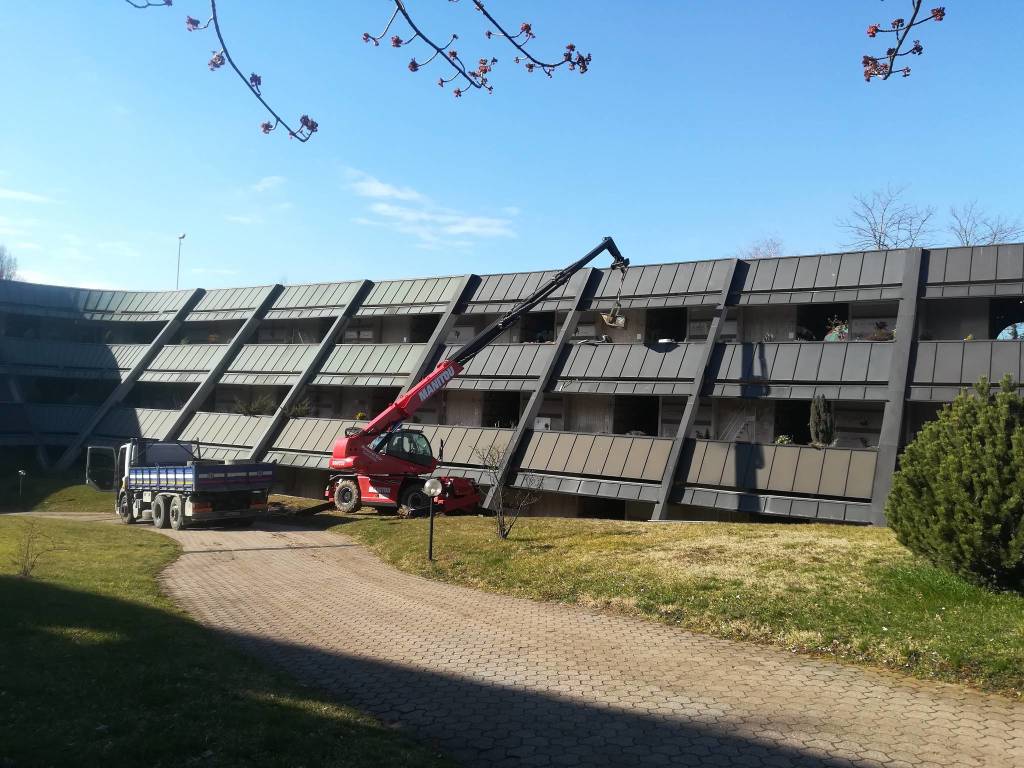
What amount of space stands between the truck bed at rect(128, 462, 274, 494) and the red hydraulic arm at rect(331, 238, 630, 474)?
2.39 meters

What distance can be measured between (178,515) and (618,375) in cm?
1471

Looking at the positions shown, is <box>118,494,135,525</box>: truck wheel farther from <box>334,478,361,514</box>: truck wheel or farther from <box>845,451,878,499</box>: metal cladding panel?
<box>845,451,878,499</box>: metal cladding panel

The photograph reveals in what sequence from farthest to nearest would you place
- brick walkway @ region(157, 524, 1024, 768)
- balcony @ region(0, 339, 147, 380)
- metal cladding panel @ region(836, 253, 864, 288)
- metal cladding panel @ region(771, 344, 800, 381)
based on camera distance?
balcony @ region(0, 339, 147, 380) → metal cladding panel @ region(836, 253, 864, 288) → metal cladding panel @ region(771, 344, 800, 381) → brick walkway @ region(157, 524, 1024, 768)

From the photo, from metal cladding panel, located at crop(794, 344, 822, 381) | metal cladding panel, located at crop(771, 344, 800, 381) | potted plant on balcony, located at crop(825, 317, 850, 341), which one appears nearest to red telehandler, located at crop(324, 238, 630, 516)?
metal cladding panel, located at crop(771, 344, 800, 381)

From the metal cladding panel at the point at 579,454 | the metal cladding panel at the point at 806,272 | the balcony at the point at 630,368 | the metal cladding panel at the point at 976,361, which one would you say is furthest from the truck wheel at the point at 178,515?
the metal cladding panel at the point at 976,361

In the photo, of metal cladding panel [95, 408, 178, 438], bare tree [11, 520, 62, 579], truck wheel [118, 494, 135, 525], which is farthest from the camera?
metal cladding panel [95, 408, 178, 438]

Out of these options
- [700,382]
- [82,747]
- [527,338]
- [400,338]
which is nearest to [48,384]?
[400,338]

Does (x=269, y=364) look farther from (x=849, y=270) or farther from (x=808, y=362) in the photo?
(x=849, y=270)

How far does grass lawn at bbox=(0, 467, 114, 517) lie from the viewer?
3275 cm

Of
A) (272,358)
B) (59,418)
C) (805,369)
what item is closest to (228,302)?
(272,358)

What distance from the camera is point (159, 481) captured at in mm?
25469

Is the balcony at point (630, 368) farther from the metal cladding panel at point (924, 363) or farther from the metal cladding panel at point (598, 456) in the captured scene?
the metal cladding panel at point (924, 363)

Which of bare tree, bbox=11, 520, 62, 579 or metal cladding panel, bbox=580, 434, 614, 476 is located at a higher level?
metal cladding panel, bbox=580, 434, 614, 476

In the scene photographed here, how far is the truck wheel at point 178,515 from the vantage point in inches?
963
